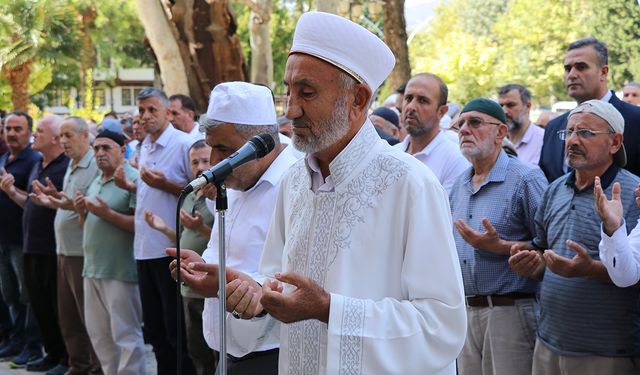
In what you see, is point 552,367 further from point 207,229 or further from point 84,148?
point 84,148

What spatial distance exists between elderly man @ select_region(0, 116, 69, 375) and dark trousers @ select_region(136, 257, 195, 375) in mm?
2271

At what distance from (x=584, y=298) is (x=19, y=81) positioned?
108ft

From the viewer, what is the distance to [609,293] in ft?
18.5

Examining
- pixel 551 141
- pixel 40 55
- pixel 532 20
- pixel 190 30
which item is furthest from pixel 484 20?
pixel 551 141

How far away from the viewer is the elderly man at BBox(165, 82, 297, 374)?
5.51 m

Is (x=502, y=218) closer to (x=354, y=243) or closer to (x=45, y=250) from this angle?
(x=354, y=243)

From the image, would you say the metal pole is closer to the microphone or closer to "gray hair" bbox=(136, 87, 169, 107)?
the microphone

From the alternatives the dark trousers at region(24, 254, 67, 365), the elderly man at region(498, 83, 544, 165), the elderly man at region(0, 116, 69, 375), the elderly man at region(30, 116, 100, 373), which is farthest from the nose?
the dark trousers at region(24, 254, 67, 365)

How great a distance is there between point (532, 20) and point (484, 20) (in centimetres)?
5719

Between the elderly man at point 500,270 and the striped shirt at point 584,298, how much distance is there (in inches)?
17.1

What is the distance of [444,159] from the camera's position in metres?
7.74

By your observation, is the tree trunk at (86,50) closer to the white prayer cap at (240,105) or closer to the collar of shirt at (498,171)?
the collar of shirt at (498,171)

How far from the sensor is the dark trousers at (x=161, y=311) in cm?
827

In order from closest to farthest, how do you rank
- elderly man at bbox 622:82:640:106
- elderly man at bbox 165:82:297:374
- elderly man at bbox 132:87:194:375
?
elderly man at bbox 165:82:297:374 → elderly man at bbox 132:87:194:375 → elderly man at bbox 622:82:640:106
